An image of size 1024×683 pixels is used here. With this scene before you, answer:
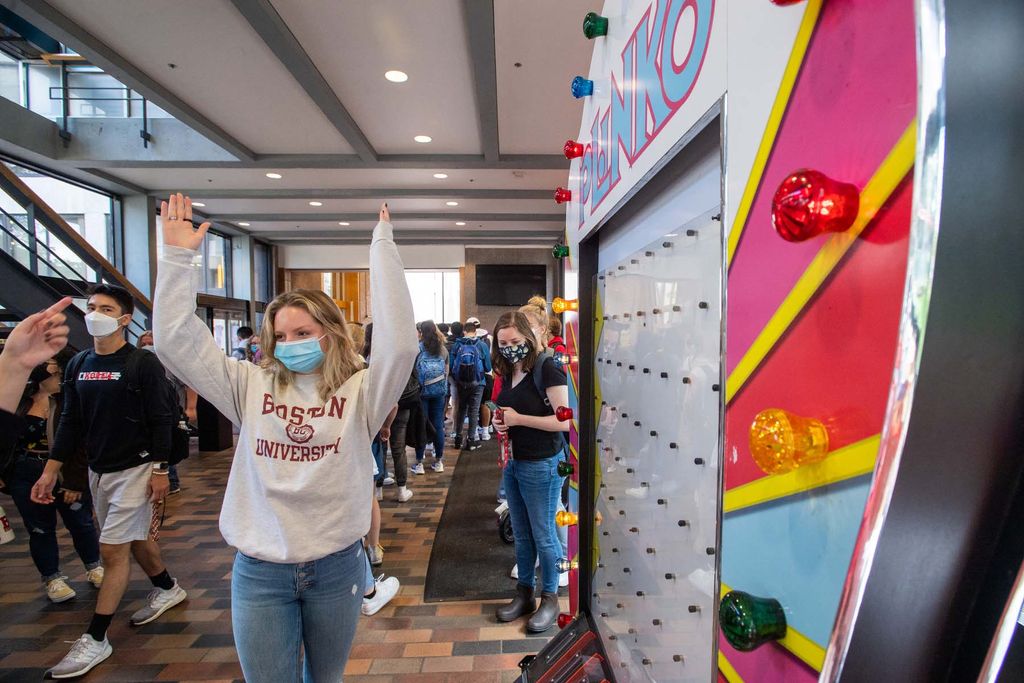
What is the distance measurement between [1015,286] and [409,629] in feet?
10.2

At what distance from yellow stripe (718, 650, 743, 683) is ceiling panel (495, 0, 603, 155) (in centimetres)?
406

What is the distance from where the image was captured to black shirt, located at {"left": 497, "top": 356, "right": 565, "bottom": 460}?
8.42 ft

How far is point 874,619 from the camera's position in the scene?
382 millimetres

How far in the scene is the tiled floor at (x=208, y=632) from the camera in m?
2.51

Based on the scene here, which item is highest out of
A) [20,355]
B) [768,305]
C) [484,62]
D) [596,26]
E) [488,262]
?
[484,62]

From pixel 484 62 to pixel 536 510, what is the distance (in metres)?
3.63

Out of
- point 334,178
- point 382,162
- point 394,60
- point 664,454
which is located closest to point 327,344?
point 664,454

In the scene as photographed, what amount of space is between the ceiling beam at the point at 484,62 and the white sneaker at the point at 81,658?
4271 millimetres

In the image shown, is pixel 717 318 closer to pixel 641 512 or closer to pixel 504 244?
pixel 641 512

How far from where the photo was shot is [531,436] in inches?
102

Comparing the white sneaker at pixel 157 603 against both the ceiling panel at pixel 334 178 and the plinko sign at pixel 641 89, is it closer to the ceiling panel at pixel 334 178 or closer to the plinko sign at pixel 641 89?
the plinko sign at pixel 641 89

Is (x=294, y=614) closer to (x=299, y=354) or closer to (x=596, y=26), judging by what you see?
(x=299, y=354)

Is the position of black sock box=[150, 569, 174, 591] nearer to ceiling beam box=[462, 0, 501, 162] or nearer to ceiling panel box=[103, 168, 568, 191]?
ceiling beam box=[462, 0, 501, 162]

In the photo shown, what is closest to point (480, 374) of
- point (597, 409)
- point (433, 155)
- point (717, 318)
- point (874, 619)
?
point (433, 155)
